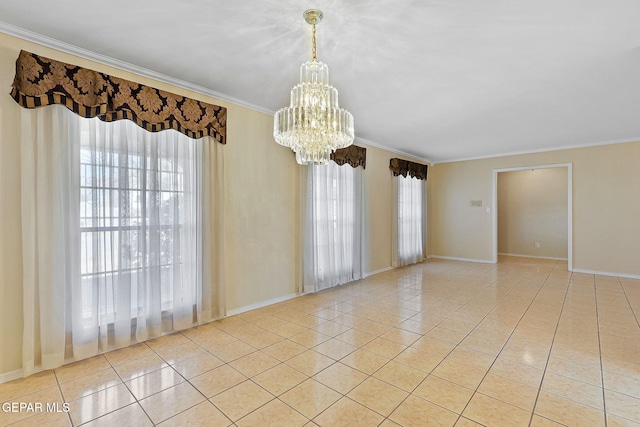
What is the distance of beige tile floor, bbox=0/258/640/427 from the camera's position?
6.06 ft

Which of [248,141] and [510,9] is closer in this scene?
[510,9]

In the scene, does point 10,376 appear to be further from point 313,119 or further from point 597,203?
point 597,203

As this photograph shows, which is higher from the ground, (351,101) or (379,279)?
(351,101)

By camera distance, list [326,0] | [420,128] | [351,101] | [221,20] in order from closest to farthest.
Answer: [326,0]
[221,20]
[351,101]
[420,128]

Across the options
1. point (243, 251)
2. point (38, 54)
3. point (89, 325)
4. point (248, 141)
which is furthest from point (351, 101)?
point (89, 325)

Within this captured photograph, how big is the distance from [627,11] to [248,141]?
3.49 m

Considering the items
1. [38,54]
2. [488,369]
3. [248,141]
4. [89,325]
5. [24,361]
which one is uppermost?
[38,54]

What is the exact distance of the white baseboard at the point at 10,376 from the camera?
2.19 meters

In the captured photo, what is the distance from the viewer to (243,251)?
12.0 ft

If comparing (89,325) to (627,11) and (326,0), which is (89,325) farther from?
(627,11)

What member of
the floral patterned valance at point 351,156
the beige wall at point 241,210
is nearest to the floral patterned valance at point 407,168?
the floral patterned valance at point 351,156

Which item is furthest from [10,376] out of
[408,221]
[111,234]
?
[408,221]

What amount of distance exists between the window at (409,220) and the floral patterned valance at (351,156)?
1.46m

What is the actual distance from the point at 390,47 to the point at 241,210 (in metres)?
2.39
